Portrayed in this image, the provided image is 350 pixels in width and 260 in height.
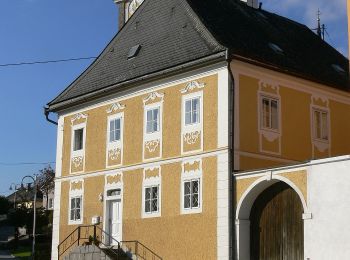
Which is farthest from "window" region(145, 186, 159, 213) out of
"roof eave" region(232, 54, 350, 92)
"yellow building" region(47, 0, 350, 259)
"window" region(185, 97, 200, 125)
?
"roof eave" region(232, 54, 350, 92)

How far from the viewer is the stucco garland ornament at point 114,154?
86.9 ft

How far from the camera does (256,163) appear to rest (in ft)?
73.7

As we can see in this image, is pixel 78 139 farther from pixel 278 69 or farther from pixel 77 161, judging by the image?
pixel 278 69

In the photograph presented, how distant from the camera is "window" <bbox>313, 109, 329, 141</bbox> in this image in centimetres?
2492

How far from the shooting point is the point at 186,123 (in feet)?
77.1

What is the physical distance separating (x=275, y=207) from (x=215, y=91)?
4.46 m

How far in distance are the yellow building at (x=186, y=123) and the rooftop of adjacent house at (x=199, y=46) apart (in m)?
0.07

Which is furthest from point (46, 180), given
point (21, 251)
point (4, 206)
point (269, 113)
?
point (269, 113)

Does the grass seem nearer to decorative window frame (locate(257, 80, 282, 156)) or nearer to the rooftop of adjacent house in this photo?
the rooftop of adjacent house

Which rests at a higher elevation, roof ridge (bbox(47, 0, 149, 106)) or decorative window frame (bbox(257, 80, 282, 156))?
roof ridge (bbox(47, 0, 149, 106))

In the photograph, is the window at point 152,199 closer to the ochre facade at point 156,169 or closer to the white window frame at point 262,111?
the ochre facade at point 156,169

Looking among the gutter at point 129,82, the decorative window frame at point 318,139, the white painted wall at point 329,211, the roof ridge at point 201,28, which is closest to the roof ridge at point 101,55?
the gutter at point 129,82

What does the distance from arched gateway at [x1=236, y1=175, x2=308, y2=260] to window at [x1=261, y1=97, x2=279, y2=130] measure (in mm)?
3073

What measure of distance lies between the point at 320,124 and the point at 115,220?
8.66 meters
